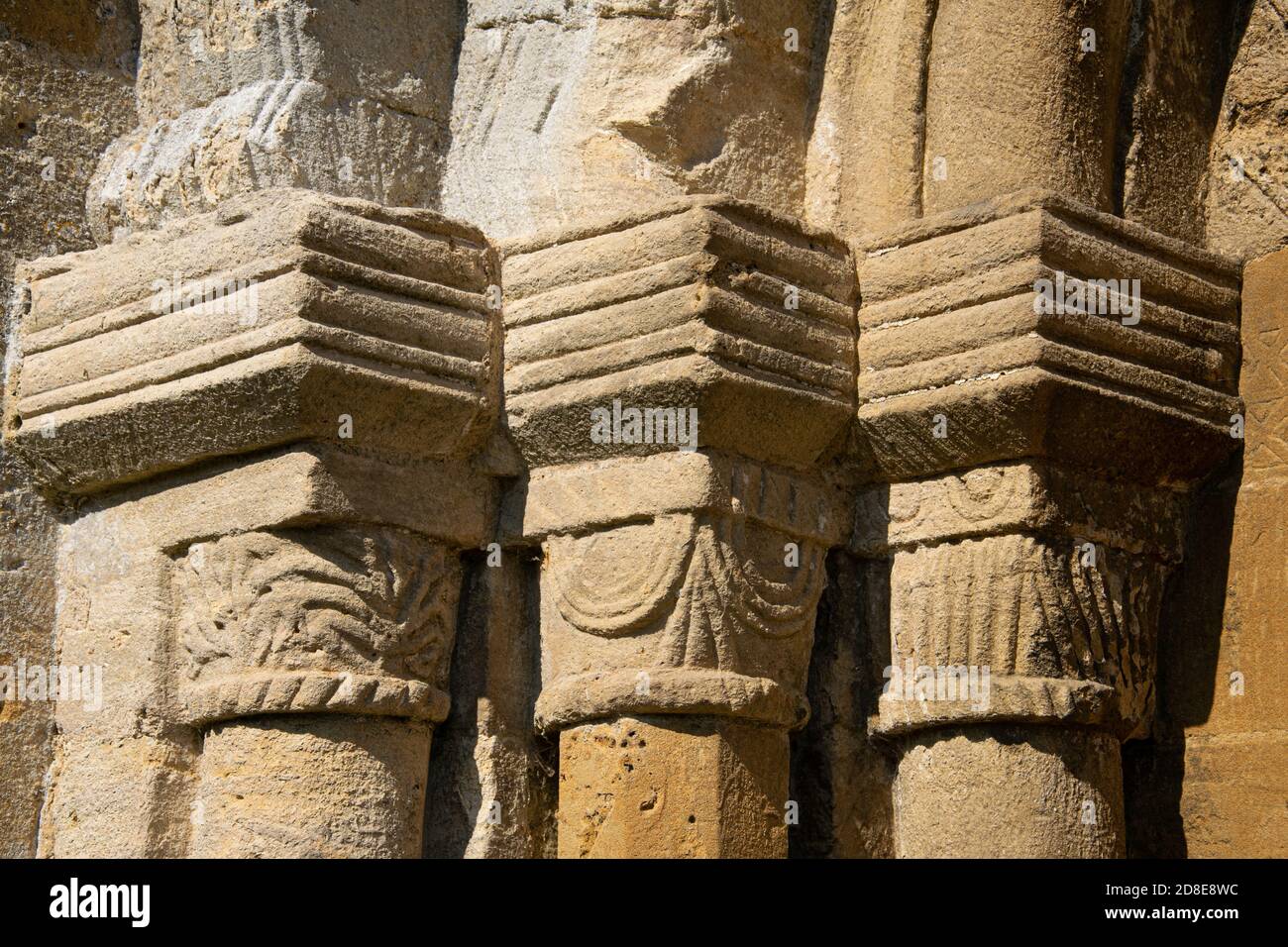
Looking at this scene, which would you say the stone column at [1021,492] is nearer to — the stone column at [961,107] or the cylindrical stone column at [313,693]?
the stone column at [961,107]

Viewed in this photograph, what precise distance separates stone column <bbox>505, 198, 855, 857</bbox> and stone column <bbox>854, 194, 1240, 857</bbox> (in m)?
0.15

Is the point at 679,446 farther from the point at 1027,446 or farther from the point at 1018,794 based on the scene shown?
the point at 1018,794

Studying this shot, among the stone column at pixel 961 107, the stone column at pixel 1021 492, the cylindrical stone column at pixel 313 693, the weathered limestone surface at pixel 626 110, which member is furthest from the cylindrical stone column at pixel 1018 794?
the weathered limestone surface at pixel 626 110

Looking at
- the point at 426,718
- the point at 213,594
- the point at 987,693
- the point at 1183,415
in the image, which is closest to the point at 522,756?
the point at 426,718

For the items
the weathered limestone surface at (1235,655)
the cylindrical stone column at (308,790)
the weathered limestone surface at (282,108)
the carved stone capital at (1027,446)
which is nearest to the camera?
the cylindrical stone column at (308,790)

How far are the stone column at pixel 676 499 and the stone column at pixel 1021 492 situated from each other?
153 millimetres

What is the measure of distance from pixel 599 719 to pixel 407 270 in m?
0.82

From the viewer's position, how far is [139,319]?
3.19m

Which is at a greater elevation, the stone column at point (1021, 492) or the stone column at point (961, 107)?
the stone column at point (961, 107)

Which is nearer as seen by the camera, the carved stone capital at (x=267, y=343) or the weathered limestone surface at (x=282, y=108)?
the carved stone capital at (x=267, y=343)

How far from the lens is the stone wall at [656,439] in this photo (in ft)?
9.84

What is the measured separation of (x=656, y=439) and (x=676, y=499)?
0.36 ft

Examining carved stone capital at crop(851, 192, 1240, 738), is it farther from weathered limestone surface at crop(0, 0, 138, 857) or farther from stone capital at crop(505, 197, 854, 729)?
weathered limestone surface at crop(0, 0, 138, 857)

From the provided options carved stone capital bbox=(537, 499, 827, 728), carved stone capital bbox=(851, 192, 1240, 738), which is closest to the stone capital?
carved stone capital bbox=(537, 499, 827, 728)
